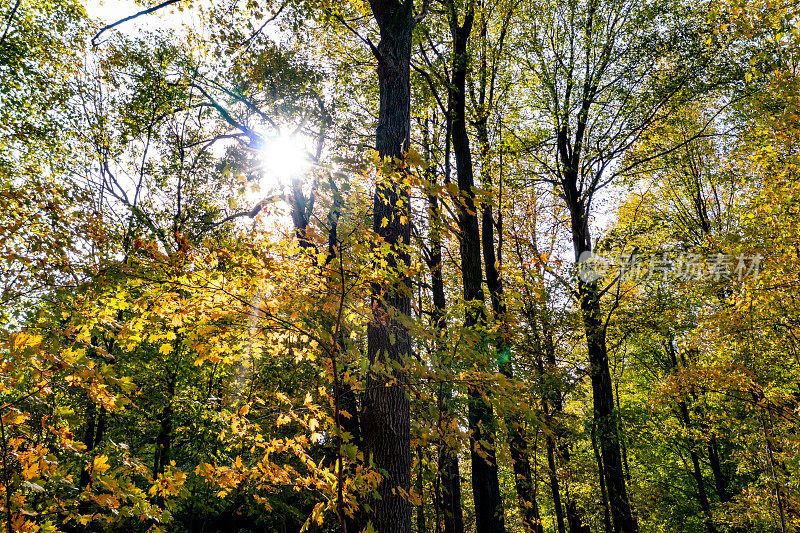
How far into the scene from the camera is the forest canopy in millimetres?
2453

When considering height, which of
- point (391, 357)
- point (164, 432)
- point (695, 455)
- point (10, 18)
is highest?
point (10, 18)

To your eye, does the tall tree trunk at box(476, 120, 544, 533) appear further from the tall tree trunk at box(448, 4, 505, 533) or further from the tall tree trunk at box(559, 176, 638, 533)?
the tall tree trunk at box(559, 176, 638, 533)

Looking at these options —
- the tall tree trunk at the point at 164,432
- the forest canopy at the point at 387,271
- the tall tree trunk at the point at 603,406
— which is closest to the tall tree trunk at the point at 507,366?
the forest canopy at the point at 387,271

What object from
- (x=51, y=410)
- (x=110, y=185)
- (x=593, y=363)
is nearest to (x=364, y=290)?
(x=51, y=410)

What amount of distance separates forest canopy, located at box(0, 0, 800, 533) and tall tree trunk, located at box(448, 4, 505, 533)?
61mm

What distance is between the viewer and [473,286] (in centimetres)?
779

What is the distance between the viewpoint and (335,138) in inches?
316

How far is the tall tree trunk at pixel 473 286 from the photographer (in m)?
5.79

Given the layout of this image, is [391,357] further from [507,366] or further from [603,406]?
[603,406]

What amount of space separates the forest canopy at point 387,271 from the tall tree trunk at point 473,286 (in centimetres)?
6

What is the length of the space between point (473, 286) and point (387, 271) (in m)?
5.38
